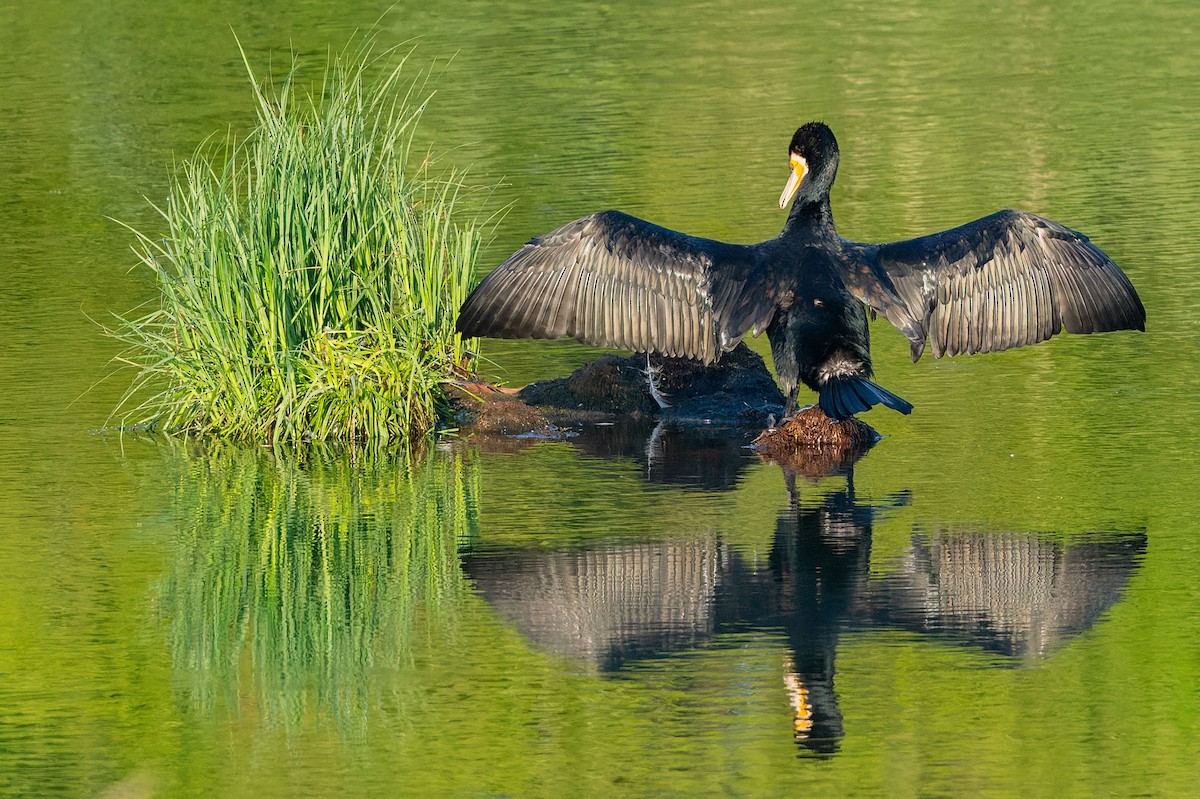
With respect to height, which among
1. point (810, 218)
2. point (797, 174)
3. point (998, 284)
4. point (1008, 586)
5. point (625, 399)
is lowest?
point (1008, 586)

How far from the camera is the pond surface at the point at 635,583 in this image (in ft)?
20.7

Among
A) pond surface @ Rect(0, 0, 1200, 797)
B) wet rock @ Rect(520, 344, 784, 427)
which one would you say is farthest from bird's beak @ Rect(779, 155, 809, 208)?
pond surface @ Rect(0, 0, 1200, 797)

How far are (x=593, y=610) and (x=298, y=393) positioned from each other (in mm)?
3378

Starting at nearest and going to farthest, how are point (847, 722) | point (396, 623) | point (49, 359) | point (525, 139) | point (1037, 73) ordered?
point (847, 722)
point (396, 623)
point (49, 359)
point (525, 139)
point (1037, 73)

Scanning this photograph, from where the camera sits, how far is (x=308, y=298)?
1063 centimetres

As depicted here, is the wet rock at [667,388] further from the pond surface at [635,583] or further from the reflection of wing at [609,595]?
the reflection of wing at [609,595]

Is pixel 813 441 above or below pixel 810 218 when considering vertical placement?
below

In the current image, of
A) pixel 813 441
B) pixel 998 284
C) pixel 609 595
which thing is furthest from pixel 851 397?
pixel 609 595

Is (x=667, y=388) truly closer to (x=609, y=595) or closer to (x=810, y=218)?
(x=810, y=218)

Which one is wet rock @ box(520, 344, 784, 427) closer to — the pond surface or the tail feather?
the pond surface

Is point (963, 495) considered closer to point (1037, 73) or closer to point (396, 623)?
point (396, 623)

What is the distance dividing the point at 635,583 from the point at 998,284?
3.29 meters

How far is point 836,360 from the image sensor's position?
387 inches

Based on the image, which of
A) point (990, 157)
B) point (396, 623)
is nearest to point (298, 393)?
point (396, 623)
